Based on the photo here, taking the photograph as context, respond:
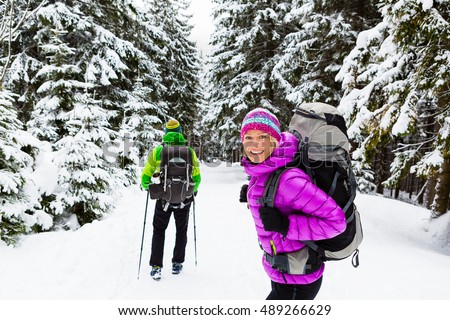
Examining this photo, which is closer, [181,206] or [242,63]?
[181,206]

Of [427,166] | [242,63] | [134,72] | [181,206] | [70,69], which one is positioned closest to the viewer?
[181,206]

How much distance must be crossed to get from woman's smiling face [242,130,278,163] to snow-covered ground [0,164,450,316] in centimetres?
268

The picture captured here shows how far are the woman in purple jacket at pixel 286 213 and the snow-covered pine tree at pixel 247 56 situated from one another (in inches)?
520

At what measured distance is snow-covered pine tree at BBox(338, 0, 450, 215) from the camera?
17.6ft

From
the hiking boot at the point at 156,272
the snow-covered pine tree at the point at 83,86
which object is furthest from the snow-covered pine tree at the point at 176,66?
the hiking boot at the point at 156,272

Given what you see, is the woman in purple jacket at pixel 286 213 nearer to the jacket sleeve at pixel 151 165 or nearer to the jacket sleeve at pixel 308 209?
the jacket sleeve at pixel 308 209

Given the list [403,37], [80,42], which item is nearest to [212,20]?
[80,42]

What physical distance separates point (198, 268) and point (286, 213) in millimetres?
3256

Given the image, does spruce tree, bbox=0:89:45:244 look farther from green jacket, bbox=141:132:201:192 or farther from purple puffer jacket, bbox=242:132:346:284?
purple puffer jacket, bbox=242:132:346:284

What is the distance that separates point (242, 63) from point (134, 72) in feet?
19.6

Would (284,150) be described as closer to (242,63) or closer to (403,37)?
(403,37)

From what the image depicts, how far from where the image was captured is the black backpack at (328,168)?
6.40ft

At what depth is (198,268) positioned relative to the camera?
4824 millimetres

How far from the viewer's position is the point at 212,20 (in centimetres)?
1770
